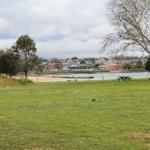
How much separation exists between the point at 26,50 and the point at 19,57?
61.8 inches

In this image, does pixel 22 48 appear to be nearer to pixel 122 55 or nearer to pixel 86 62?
pixel 122 55

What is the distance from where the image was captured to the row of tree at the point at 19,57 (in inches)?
3284

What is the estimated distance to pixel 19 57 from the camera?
87.1m

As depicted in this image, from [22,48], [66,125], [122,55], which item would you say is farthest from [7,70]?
[66,125]

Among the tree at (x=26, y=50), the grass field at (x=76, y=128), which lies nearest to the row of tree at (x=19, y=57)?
the tree at (x=26, y=50)

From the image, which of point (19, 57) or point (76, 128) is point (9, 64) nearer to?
point (19, 57)

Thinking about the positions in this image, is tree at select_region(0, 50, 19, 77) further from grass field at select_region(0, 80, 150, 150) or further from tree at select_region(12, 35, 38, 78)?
grass field at select_region(0, 80, 150, 150)

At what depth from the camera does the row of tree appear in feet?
274

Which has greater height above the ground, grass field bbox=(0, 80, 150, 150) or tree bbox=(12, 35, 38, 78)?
tree bbox=(12, 35, 38, 78)

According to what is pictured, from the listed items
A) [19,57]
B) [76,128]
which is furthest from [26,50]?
[76,128]

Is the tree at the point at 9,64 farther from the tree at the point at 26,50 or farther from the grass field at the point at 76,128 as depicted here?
the grass field at the point at 76,128

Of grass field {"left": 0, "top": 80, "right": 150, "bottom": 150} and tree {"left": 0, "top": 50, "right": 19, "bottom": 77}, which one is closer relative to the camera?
grass field {"left": 0, "top": 80, "right": 150, "bottom": 150}

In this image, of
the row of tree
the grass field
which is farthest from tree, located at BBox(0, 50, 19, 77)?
the grass field

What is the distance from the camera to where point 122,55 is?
211 ft
